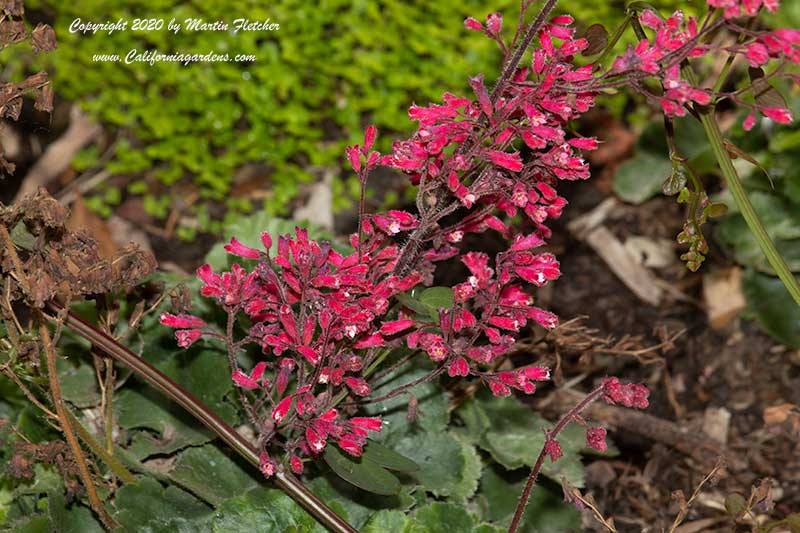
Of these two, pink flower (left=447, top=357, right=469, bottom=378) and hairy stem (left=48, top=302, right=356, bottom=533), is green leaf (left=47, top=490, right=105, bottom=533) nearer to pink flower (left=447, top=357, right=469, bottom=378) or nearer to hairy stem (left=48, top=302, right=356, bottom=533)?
hairy stem (left=48, top=302, right=356, bottom=533)

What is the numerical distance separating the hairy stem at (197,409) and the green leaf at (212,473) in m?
→ 0.27

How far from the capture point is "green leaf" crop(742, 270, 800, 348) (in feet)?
9.21

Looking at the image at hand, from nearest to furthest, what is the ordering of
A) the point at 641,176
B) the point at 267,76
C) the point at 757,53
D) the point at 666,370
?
the point at 757,53 < the point at 666,370 < the point at 641,176 < the point at 267,76

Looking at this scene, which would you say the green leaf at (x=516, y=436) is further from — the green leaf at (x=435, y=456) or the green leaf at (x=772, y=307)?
the green leaf at (x=772, y=307)

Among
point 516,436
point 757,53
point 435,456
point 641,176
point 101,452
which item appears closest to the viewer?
point 757,53

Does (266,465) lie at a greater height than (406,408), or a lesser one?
greater

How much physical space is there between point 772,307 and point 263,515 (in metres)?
1.80

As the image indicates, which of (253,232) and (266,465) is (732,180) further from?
(253,232)

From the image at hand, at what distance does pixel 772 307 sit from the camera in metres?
2.86

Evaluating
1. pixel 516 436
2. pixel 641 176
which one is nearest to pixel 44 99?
pixel 516 436

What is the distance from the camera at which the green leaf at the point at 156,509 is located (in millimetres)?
1868

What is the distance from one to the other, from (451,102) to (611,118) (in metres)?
2.20

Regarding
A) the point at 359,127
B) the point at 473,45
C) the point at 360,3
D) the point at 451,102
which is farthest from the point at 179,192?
the point at 451,102

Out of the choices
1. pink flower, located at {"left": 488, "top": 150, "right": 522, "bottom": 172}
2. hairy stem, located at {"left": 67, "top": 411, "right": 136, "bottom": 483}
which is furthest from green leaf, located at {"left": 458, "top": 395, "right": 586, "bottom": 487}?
pink flower, located at {"left": 488, "top": 150, "right": 522, "bottom": 172}
